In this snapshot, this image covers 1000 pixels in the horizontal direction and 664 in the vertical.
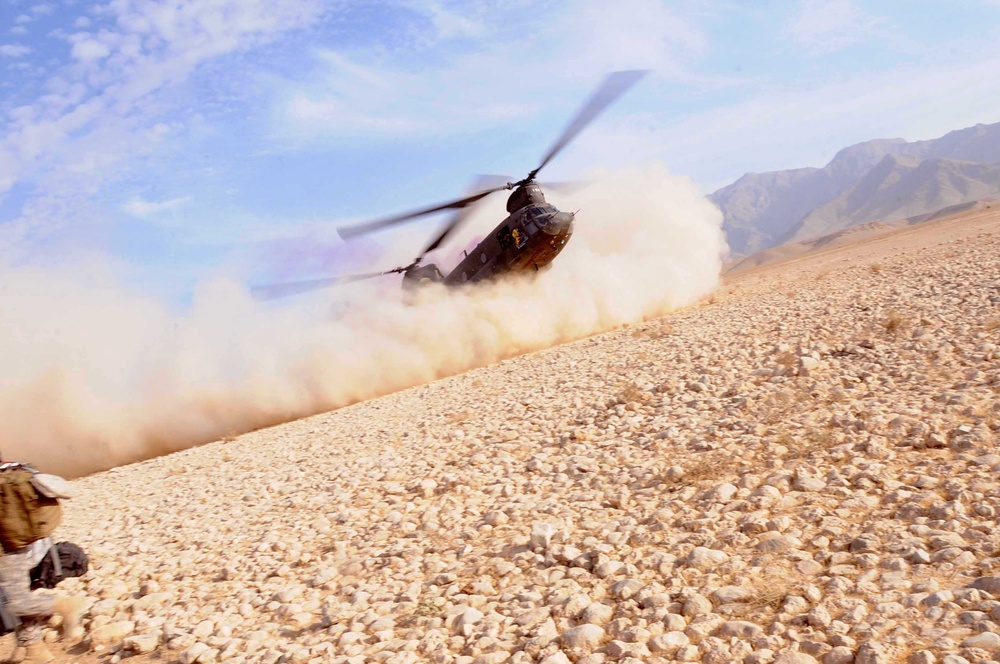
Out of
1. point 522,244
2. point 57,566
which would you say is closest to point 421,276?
point 522,244

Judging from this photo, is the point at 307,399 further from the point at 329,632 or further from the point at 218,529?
the point at 329,632

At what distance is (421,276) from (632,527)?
19.2 meters

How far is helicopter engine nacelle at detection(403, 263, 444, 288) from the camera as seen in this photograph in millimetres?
23766

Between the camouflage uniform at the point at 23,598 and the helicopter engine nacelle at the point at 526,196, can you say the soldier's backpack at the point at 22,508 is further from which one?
the helicopter engine nacelle at the point at 526,196

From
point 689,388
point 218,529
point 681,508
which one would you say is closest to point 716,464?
point 681,508

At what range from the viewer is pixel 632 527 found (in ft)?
17.9

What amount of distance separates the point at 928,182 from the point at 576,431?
183 meters

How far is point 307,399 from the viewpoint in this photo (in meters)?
18.8

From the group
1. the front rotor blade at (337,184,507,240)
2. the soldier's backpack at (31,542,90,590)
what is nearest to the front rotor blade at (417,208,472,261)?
the front rotor blade at (337,184,507,240)

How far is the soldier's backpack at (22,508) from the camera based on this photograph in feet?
19.2

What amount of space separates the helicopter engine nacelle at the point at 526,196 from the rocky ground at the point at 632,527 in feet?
36.3

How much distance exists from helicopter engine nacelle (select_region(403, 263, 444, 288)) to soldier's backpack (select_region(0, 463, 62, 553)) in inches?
706

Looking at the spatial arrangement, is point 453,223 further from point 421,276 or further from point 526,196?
point 421,276

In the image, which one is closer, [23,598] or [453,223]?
[23,598]
